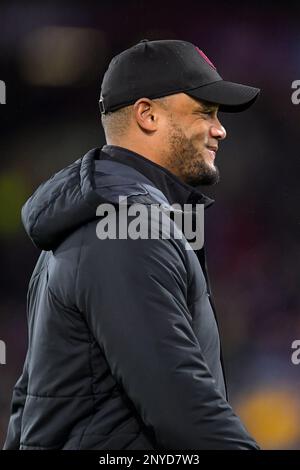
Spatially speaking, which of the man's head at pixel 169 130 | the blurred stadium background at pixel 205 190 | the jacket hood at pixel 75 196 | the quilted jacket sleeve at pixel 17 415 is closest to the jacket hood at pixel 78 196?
the jacket hood at pixel 75 196

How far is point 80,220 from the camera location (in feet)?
3.65

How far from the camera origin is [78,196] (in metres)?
1.13

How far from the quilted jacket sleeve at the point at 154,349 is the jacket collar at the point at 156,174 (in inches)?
9.7

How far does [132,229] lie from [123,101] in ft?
1.11

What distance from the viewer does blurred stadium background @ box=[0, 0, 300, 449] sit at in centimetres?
275

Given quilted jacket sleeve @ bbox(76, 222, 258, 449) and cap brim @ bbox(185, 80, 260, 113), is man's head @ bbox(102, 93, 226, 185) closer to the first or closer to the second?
cap brim @ bbox(185, 80, 260, 113)

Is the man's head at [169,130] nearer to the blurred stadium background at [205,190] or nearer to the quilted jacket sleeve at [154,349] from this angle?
the quilted jacket sleeve at [154,349]

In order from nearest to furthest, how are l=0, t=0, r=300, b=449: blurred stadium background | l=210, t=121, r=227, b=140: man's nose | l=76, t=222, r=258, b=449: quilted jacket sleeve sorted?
l=76, t=222, r=258, b=449: quilted jacket sleeve < l=210, t=121, r=227, b=140: man's nose < l=0, t=0, r=300, b=449: blurred stadium background

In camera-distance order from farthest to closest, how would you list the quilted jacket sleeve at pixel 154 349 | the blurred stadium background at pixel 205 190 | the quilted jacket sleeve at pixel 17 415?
the blurred stadium background at pixel 205 190, the quilted jacket sleeve at pixel 17 415, the quilted jacket sleeve at pixel 154 349

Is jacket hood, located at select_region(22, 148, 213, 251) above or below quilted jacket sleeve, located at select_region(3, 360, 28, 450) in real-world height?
above

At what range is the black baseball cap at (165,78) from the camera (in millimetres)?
1324

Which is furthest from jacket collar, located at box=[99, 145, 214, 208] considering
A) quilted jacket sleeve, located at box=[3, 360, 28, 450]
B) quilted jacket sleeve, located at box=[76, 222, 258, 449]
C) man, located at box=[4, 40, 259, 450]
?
quilted jacket sleeve, located at box=[3, 360, 28, 450]

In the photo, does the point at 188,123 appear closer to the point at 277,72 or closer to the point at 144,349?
the point at 144,349
